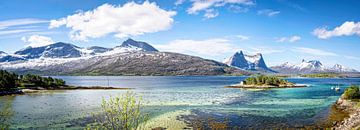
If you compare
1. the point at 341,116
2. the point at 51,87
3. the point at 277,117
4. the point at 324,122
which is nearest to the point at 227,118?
the point at 277,117

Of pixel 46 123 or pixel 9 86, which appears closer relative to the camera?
pixel 46 123

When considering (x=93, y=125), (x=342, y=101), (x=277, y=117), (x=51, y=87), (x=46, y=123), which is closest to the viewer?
(x=93, y=125)

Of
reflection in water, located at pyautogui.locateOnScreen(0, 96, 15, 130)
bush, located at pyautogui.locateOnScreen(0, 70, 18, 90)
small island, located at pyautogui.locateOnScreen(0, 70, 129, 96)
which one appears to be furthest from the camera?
small island, located at pyautogui.locateOnScreen(0, 70, 129, 96)

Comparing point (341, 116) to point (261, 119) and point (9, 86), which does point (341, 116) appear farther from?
point (9, 86)

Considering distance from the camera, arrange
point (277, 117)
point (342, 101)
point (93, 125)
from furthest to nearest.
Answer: point (342, 101) < point (277, 117) < point (93, 125)

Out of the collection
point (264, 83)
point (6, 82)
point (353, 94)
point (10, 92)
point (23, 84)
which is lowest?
point (10, 92)

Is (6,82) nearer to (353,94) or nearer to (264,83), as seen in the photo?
(353,94)

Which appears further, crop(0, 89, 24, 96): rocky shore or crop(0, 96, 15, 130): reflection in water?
crop(0, 89, 24, 96): rocky shore

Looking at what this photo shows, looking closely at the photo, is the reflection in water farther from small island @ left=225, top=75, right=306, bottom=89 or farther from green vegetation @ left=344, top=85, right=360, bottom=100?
small island @ left=225, top=75, right=306, bottom=89

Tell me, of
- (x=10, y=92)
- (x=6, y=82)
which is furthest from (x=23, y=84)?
(x=10, y=92)

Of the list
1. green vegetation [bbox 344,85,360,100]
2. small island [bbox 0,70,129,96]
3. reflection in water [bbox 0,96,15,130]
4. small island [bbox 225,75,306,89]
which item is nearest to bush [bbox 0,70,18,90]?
small island [bbox 0,70,129,96]

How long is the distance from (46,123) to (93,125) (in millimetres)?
9613

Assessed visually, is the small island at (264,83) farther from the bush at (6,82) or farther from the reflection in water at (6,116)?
the reflection in water at (6,116)

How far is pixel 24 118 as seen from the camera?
58.3m
